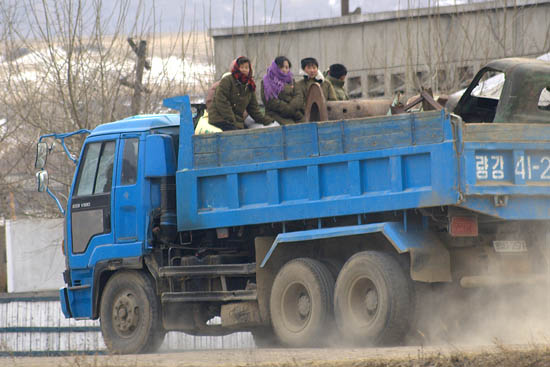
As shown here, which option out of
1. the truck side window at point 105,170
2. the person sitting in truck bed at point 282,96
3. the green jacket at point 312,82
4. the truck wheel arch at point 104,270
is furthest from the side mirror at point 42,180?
the green jacket at point 312,82

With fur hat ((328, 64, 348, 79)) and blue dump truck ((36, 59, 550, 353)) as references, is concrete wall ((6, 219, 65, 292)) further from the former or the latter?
fur hat ((328, 64, 348, 79))

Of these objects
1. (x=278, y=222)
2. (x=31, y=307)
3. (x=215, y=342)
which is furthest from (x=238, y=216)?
(x=31, y=307)

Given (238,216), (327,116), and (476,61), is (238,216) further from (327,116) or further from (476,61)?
(476,61)

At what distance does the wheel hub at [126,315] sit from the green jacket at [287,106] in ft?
9.11

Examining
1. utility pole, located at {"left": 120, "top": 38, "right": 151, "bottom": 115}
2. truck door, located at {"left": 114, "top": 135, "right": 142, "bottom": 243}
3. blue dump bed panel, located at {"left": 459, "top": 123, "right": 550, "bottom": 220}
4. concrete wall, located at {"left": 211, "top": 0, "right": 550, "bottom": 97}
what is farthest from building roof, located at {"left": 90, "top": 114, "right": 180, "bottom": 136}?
utility pole, located at {"left": 120, "top": 38, "right": 151, "bottom": 115}

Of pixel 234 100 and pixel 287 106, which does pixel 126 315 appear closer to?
pixel 234 100

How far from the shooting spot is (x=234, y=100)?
1187 cm

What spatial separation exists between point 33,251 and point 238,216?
1606 centimetres

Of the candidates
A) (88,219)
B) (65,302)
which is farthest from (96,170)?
(65,302)

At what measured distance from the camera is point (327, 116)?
1106 cm

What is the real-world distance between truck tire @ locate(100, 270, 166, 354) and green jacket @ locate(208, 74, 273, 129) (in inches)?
83.1

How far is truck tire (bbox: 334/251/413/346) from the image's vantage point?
945 cm

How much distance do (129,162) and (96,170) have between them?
0.67 m

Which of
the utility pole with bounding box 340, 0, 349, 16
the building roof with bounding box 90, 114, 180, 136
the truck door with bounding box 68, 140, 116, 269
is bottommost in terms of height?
the truck door with bounding box 68, 140, 116, 269
